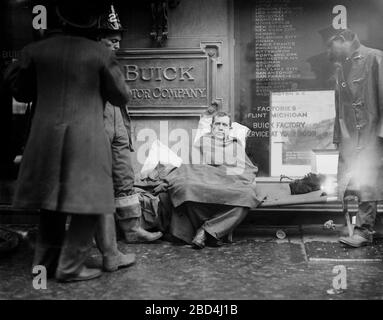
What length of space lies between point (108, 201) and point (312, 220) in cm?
300

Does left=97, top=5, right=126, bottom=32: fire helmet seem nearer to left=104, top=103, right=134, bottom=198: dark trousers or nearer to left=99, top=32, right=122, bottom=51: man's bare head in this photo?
left=99, top=32, right=122, bottom=51: man's bare head

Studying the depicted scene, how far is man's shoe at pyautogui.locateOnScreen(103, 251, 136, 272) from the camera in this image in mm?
5152

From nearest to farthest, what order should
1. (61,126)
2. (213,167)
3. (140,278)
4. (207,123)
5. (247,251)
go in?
(61,126) → (140,278) → (247,251) → (213,167) → (207,123)

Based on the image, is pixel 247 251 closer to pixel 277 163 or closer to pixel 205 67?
pixel 277 163

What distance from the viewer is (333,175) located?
706cm

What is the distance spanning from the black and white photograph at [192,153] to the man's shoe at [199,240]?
3.7 inches

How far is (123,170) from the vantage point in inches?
230

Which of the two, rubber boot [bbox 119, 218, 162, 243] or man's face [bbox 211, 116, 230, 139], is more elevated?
man's face [bbox 211, 116, 230, 139]

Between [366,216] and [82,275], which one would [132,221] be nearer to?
[82,275]

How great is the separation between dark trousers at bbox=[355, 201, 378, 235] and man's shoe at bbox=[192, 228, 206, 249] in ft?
5.54

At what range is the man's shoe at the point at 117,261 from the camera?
515cm

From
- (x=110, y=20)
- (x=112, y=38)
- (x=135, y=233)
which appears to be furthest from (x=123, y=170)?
(x=110, y=20)

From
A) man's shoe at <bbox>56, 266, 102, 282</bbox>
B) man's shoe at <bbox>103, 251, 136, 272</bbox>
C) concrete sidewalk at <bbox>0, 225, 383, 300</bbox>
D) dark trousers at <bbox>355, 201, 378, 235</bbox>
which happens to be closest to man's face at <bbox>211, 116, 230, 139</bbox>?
concrete sidewalk at <bbox>0, 225, 383, 300</bbox>

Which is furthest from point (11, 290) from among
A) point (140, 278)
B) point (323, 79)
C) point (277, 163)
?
point (323, 79)
